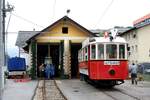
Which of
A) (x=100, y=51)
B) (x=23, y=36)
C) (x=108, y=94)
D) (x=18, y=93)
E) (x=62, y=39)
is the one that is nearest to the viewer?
(x=108, y=94)

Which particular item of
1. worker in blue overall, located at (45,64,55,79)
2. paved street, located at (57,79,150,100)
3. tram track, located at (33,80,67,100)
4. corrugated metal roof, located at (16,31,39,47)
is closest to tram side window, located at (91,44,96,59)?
paved street, located at (57,79,150,100)

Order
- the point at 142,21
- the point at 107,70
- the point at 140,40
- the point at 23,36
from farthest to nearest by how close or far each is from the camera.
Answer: the point at 23,36, the point at 140,40, the point at 142,21, the point at 107,70

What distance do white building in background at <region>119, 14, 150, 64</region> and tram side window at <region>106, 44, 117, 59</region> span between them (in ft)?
96.7

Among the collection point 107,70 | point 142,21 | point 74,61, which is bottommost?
point 107,70

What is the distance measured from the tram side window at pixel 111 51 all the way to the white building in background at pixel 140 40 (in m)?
29.5

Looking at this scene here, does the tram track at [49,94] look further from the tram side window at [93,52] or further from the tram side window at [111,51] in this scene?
the tram side window at [111,51]

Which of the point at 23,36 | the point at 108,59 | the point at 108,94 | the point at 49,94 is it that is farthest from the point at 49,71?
the point at 23,36

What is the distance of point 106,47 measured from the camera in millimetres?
27406

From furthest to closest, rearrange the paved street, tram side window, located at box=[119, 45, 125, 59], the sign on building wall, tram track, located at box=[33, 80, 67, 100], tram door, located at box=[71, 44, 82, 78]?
the sign on building wall, tram door, located at box=[71, 44, 82, 78], tram side window, located at box=[119, 45, 125, 59], tram track, located at box=[33, 80, 67, 100], the paved street

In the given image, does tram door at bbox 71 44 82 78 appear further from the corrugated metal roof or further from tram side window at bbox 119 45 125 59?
tram side window at bbox 119 45 125 59

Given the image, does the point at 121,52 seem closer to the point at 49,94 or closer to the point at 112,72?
the point at 112,72

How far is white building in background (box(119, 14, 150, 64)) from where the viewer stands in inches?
2288

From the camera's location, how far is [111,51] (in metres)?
27.4

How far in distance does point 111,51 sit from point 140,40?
3389 cm
